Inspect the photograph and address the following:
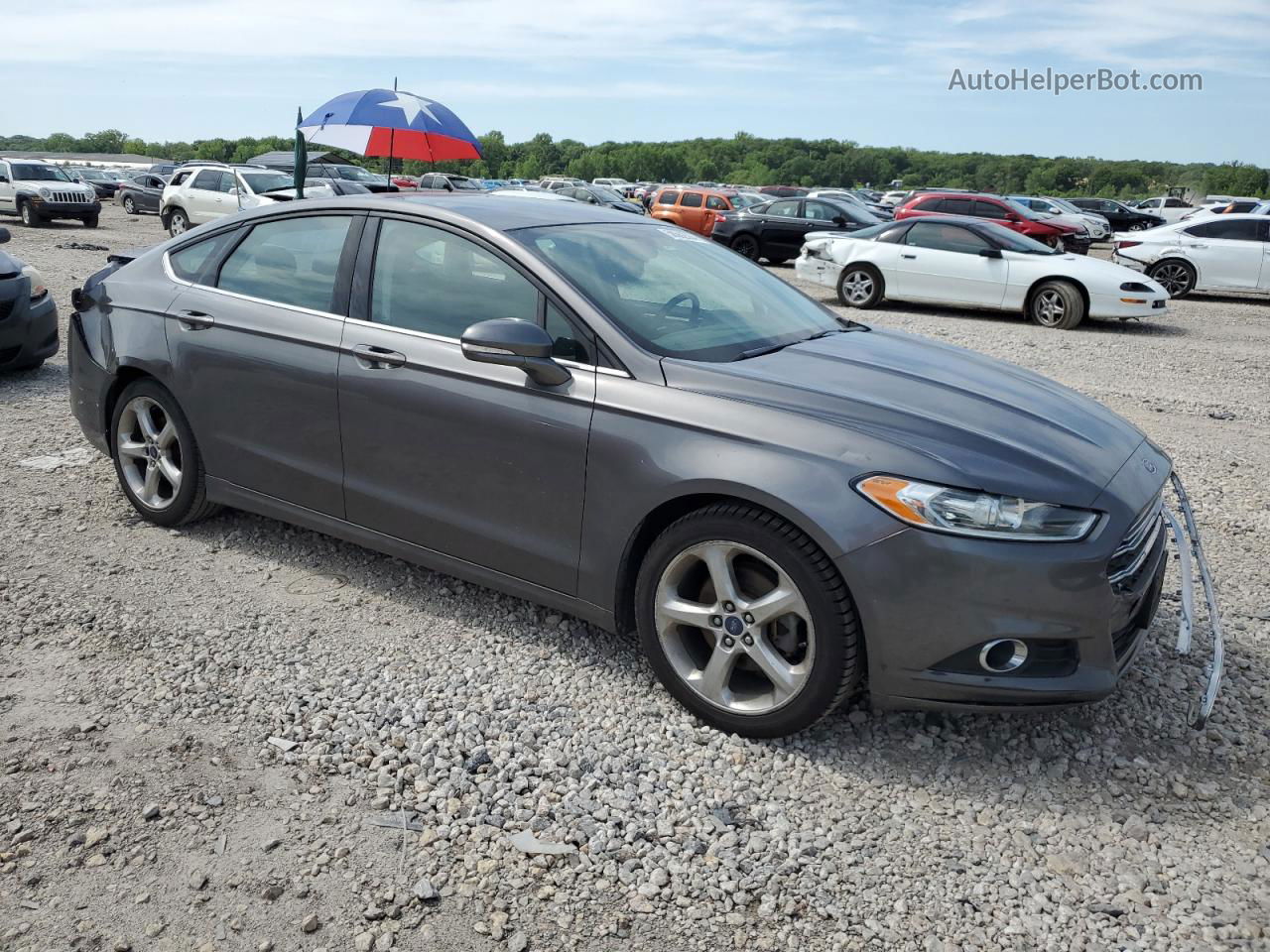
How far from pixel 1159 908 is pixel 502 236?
286cm

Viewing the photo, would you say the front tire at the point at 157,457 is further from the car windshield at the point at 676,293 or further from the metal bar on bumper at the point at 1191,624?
the metal bar on bumper at the point at 1191,624

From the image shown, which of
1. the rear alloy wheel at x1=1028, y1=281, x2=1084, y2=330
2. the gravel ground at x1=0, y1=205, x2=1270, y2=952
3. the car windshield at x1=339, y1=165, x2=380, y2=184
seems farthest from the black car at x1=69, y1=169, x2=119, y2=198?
the gravel ground at x1=0, y1=205, x2=1270, y2=952

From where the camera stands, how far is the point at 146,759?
3.03 meters

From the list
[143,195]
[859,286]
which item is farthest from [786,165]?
[859,286]

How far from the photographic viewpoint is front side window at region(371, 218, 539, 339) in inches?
142

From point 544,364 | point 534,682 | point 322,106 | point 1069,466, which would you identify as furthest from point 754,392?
point 322,106

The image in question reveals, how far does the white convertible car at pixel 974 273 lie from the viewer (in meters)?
12.7

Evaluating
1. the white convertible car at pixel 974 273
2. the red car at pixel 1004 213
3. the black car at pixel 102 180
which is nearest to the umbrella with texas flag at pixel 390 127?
the white convertible car at pixel 974 273

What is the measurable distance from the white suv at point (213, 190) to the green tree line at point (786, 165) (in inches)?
2831

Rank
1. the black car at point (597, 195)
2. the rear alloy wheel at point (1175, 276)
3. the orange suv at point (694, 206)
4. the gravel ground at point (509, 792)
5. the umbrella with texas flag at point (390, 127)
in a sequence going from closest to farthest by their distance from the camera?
the gravel ground at point (509, 792), the umbrella with texas flag at point (390, 127), the rear alloy wheel at point (1175, 276), the orange suv at point (694, 206), the black car at point (597, 195)

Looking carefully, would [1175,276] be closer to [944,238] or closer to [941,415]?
[944,238]

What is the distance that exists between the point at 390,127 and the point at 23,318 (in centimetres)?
797

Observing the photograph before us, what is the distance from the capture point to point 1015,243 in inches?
532

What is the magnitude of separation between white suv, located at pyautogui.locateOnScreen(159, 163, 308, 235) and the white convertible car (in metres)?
12.3
